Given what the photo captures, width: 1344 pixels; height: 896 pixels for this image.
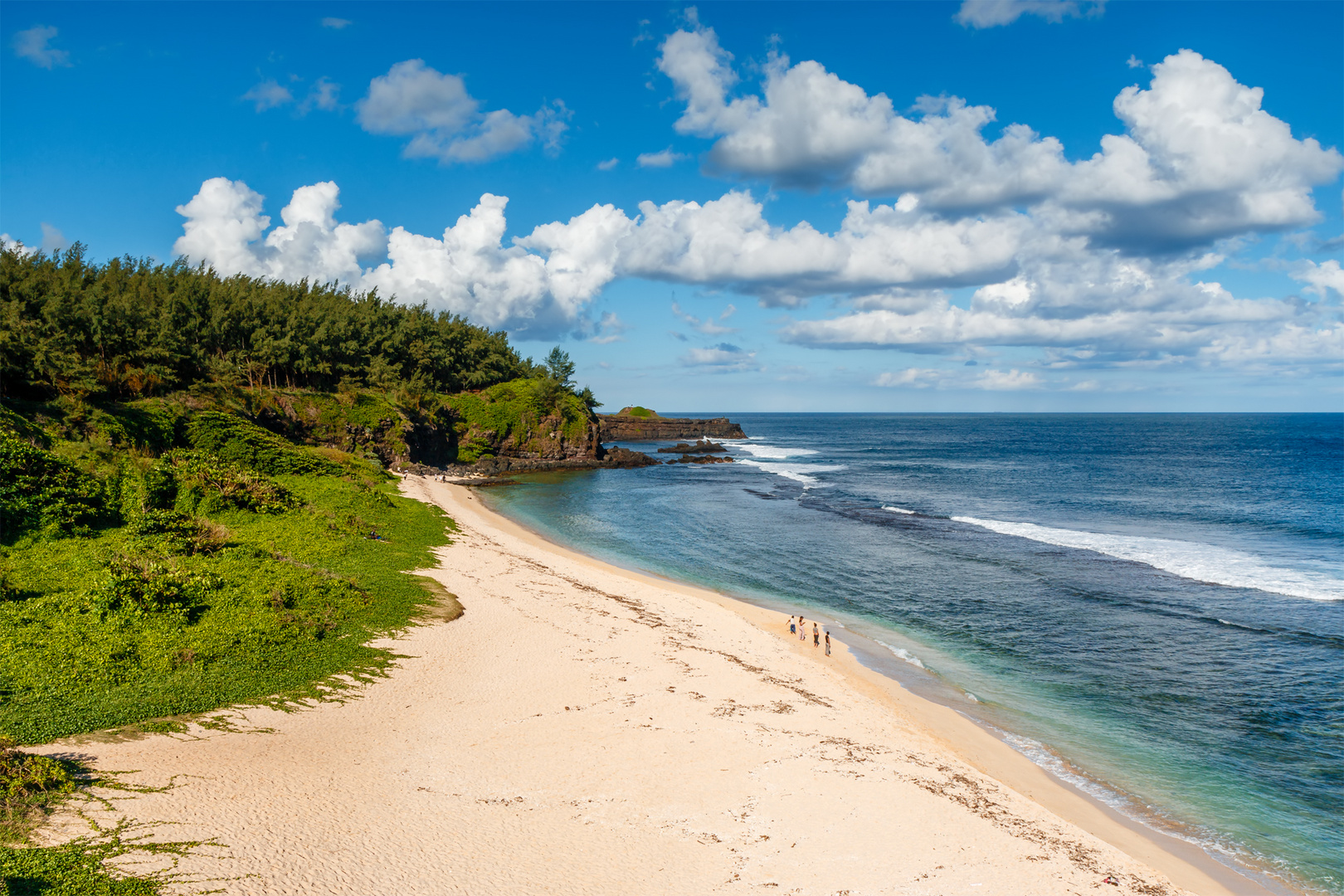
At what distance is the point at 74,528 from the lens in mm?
23656

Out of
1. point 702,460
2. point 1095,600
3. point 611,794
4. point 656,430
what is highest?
point 656,430

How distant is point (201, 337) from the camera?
55375 mm

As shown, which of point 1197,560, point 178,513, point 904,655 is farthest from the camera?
point 1197,560

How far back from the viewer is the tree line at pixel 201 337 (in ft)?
111

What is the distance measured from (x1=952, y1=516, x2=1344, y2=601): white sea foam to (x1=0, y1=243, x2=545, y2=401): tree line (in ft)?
181

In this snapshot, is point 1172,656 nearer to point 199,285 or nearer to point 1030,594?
point 1030,594

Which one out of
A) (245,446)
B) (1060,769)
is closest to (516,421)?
(245,446)

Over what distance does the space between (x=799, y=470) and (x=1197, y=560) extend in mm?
55067

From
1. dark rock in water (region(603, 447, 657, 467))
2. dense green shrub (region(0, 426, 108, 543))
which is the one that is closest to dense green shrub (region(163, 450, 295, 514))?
dense green shrub (region(0, 426, 108, 543))

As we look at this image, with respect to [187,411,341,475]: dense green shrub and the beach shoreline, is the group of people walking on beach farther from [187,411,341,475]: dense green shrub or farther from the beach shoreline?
[187,411,341,475]: dense green shrub

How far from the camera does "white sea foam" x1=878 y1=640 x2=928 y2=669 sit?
2291 cm

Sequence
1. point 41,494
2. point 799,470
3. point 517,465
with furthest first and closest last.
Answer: point 799,470 < point 517,465 < point 41,494

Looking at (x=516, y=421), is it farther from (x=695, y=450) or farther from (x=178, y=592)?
(x=178, y=592)

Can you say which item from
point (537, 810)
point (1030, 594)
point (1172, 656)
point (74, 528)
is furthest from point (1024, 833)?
point (74, 528)
